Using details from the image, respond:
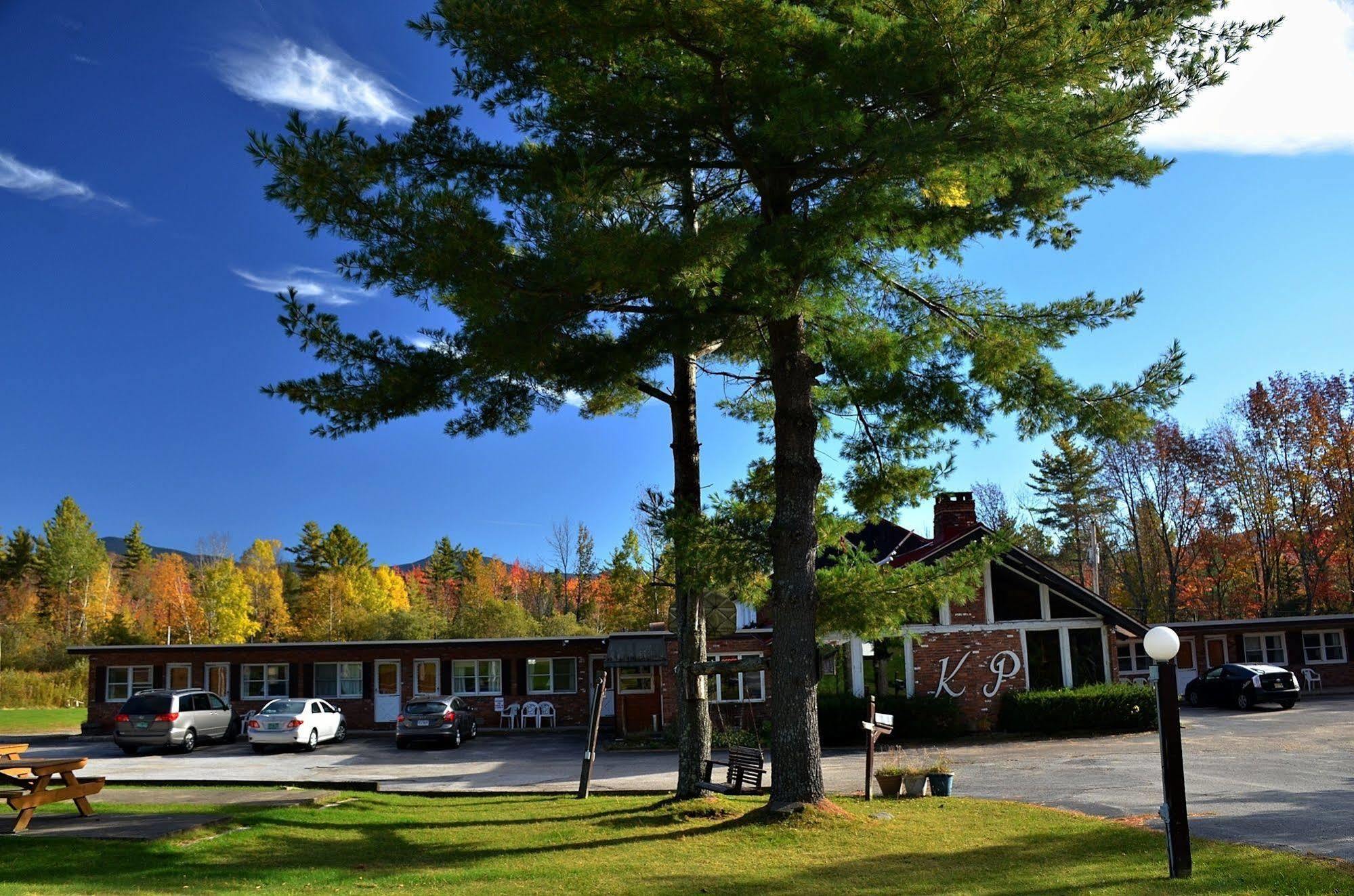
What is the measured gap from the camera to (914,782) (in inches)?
564

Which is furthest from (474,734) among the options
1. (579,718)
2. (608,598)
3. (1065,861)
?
(608,598)

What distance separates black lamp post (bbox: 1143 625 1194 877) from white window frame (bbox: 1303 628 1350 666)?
33374 mm

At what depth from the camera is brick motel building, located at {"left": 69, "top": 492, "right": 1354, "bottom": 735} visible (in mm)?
25656

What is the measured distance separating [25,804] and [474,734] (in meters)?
19.8

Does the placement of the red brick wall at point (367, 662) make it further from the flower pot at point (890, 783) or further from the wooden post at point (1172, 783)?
the wooden post at point (1172, 783)

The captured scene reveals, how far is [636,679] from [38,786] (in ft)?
65.7

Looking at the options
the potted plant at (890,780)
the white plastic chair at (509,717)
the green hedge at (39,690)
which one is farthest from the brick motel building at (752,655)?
the green hedge at (39,690)

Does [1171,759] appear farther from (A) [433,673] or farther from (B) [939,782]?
(A) [433,673]

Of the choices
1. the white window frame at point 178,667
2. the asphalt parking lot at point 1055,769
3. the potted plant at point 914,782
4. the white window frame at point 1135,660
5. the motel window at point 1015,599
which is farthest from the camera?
the white window frame at point 1135,660

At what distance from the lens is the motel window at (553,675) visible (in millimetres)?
31359

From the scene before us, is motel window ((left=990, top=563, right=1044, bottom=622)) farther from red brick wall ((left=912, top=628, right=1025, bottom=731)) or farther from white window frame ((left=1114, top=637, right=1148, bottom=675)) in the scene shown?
white window frame ((left=1114, top=637, right=1148, bottom=675))

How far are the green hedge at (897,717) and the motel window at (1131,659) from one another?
52.7 feet

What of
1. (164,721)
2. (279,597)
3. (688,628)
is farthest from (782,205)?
(279,597)

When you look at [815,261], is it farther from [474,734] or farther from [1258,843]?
[474,734]
